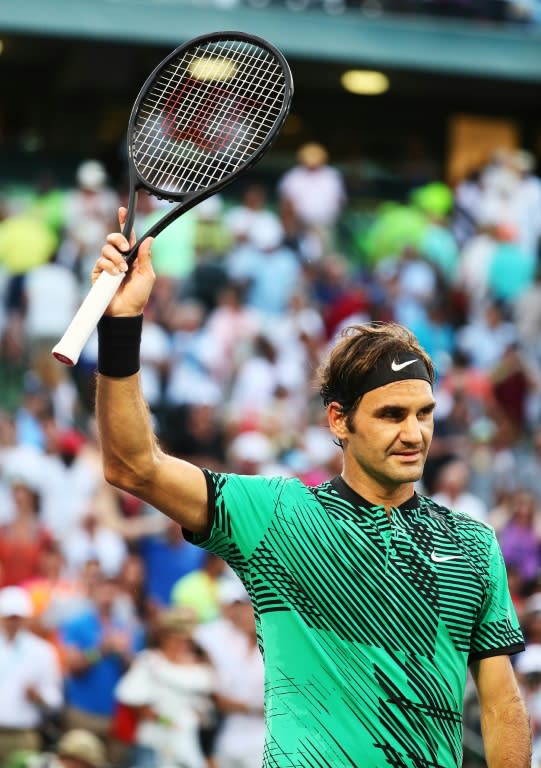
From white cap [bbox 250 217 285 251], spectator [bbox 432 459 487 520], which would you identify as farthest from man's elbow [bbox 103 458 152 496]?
white cap [bbox 250 217 285 251]

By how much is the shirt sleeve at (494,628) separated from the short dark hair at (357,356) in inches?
20.9

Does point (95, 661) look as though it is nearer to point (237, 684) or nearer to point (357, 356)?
point (237, 684)

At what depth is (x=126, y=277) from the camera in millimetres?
3553

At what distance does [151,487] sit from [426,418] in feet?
2.31

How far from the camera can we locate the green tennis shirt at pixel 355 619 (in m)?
3.48

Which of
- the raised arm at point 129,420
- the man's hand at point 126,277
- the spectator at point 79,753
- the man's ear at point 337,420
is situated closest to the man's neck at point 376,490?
the man's ear at point 337,420

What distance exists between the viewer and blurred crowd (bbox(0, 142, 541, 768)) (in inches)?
332

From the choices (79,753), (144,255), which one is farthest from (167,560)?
(144,255)

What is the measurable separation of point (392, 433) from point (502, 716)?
731 mm

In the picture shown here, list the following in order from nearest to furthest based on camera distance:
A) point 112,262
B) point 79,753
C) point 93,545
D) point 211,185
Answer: point 112,262 → point 211,185 → point 79,753 → point 93,545


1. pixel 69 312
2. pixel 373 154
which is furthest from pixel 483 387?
pixel 373 154

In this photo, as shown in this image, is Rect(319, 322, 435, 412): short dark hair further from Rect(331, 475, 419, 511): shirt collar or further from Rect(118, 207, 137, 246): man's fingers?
Rect(118, 207, 137, 246): man's fingers

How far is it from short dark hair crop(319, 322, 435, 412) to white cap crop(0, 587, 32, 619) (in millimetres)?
5271

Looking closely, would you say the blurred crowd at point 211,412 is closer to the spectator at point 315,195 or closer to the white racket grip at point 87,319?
the spectator at point 315,195
